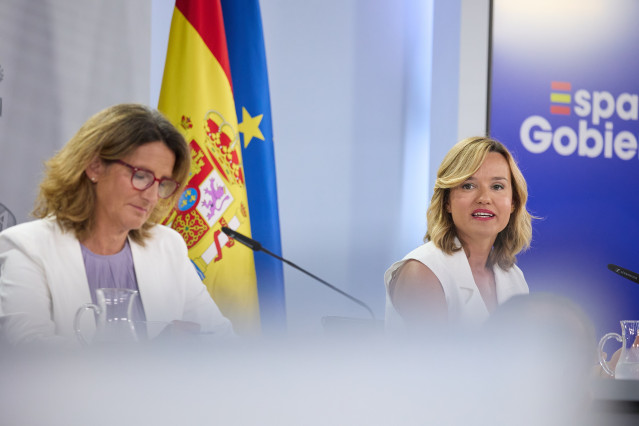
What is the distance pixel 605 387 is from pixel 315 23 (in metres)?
3.05

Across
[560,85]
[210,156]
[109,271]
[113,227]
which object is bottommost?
[109,271]

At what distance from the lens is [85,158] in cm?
187

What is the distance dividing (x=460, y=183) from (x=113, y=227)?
1008mm

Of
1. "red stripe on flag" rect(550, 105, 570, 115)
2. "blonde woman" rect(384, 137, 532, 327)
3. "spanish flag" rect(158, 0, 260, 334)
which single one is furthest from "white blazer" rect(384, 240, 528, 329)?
"red stripe on flag" rect(550, 105, 570, 115)

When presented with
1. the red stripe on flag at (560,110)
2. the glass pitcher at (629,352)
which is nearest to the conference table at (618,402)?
the glass pitcher at (629,352)

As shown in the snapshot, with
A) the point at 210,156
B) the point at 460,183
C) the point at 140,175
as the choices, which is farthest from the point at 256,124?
the point at 460,183

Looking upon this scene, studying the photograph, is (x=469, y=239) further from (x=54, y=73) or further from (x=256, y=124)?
(x=54, y=73)

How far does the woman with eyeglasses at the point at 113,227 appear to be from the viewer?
1.71 meters

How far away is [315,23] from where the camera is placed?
341 cm

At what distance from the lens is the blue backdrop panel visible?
3.41 m

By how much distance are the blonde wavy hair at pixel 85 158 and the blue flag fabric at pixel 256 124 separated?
0.97 metres

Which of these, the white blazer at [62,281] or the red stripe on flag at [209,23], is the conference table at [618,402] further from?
the red stripe on flag at [209,23]

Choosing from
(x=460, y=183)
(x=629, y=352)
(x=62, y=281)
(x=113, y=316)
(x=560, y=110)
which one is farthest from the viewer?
(x=560, y=110)

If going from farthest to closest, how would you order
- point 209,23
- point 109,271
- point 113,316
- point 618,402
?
1. point 209,23
2. point 109,271
3. point 113,316
4. point 618,402
